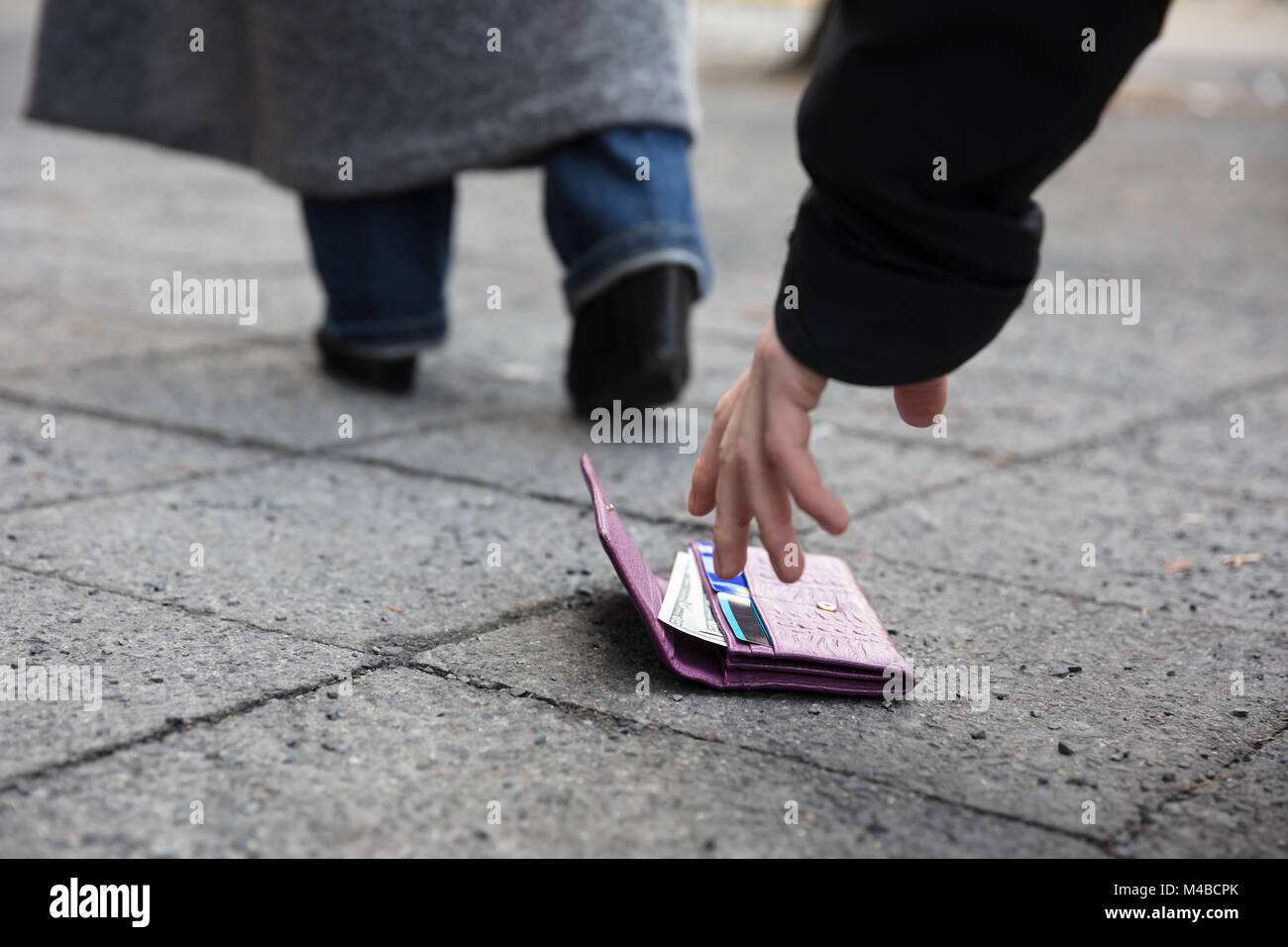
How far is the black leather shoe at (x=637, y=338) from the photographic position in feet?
7.29

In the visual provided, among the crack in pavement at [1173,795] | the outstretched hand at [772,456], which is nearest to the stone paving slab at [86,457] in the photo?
the outstretched hand at [772,456]

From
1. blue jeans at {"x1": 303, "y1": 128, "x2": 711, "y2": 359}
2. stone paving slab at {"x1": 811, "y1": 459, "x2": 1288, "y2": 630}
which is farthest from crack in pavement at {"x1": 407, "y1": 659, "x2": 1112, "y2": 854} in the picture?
blue jeans at {"x1": 303, "y1": 128, "x2": 711, "y2": 359}

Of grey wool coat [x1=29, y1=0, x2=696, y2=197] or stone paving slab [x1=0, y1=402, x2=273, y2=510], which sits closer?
stone paving slab [x1=0, y1=402, x2=273, y2=510]

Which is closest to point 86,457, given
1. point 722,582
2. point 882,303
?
point 722,582

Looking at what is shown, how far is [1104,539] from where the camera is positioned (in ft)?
6.27

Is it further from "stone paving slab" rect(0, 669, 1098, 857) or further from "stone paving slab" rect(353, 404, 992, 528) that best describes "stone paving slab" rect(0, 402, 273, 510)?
"stone paving slab" rect(0, 669, 1098, 857)

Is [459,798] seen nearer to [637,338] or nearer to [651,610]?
[651,610]

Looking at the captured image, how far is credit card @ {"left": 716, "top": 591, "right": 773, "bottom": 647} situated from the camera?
1349mm

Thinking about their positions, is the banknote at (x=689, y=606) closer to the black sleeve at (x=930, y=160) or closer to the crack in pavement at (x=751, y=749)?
the crack in pavement at (x=751, y=749)

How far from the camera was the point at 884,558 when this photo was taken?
180cm

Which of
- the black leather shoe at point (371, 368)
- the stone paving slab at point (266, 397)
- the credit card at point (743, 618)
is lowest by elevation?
the stone paving slab at point (266, 397)

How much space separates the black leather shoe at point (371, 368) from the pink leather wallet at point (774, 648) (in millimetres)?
1177

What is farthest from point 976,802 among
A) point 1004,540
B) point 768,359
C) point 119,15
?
point 119,15

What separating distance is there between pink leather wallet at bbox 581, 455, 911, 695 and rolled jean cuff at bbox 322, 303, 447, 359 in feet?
3.74
